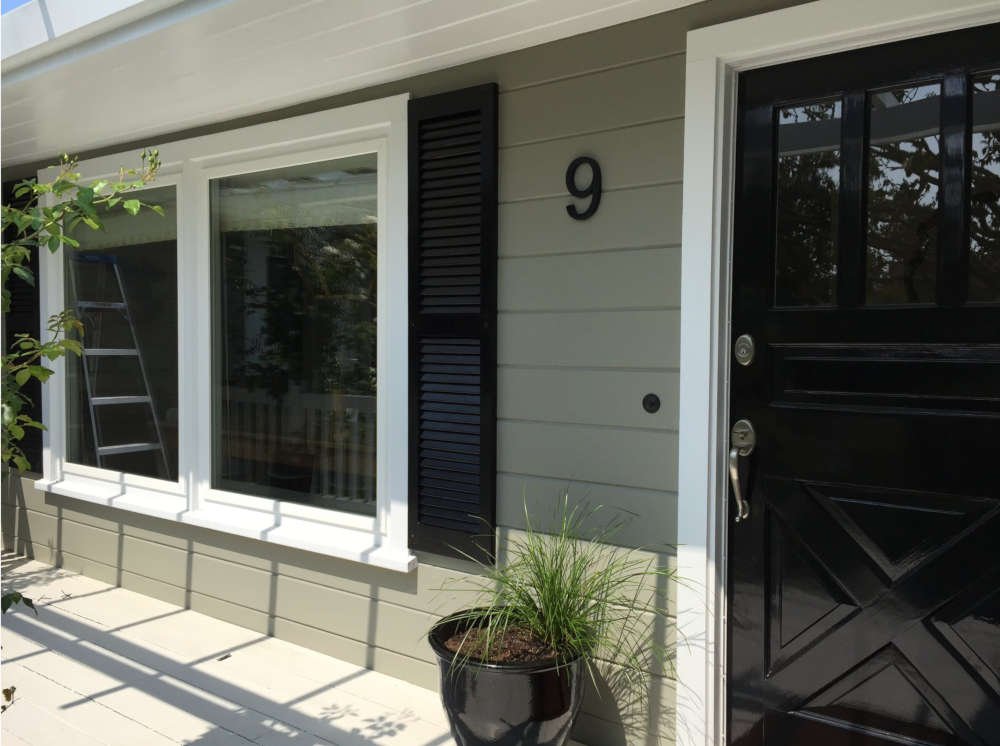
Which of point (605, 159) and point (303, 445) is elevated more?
point (605, 159)

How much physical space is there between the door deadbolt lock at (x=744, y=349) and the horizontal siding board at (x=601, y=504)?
16.6 inches

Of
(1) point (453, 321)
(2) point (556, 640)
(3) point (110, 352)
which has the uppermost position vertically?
(1) point (453, 321)

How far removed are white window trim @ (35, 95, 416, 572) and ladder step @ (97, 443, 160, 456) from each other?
0.10 meters

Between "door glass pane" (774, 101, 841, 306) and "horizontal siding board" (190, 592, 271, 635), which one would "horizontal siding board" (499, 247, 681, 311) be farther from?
"horizontal siding board" (190, 592, 271, 635)

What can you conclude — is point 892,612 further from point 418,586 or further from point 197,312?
point 197,312

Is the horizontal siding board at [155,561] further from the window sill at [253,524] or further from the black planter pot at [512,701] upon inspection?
the black planter pot at [512,701]

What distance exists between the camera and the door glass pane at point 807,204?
1.99m

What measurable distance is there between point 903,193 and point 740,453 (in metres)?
0.76

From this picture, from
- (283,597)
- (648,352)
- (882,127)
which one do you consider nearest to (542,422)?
(648,352)

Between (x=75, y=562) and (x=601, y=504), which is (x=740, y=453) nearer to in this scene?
(x=601, y=504)

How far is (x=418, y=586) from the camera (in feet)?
9.21

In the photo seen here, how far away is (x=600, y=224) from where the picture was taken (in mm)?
2363

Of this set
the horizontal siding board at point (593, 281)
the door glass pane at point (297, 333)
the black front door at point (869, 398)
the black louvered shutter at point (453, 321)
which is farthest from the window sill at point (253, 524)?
the black front door at point (869, 398)

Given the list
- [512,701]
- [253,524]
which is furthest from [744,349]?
[253,524]
